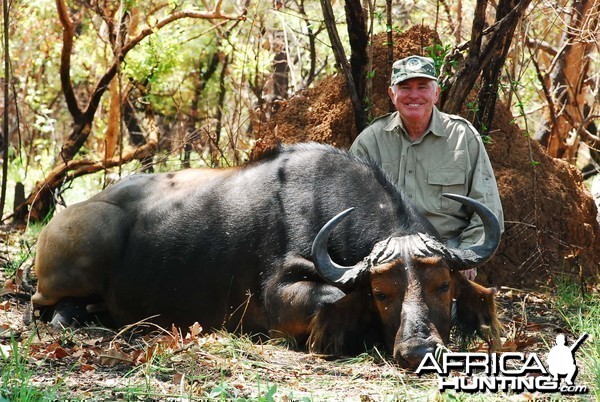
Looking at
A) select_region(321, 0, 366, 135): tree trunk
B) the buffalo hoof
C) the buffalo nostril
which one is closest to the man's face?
select_region(321, 0, 366, 135): tree trunk

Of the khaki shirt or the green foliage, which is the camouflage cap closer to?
the khaki shirt

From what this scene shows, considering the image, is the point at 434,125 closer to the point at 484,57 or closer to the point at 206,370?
the point at 484,57

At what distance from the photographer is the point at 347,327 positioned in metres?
5.43

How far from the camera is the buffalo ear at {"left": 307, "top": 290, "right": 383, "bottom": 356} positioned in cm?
541

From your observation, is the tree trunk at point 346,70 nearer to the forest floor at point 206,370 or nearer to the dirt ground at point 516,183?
the dirt ground at point 516,183

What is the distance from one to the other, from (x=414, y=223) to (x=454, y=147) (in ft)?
3.17

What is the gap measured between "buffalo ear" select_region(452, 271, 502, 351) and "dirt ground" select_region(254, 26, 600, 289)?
69.1 inches

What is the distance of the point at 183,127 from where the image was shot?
13.8m

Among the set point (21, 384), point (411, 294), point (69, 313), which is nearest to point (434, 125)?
point (411, 294)

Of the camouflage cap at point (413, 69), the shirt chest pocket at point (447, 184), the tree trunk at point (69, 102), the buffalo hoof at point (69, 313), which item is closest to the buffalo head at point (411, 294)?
the shirt chest pocket at point (447, 184)

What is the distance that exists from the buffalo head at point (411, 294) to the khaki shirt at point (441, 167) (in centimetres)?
72

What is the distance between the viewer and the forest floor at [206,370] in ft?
14.0

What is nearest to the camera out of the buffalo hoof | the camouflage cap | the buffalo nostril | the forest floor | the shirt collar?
the forest floor

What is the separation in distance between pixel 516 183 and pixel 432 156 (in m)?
1.38
